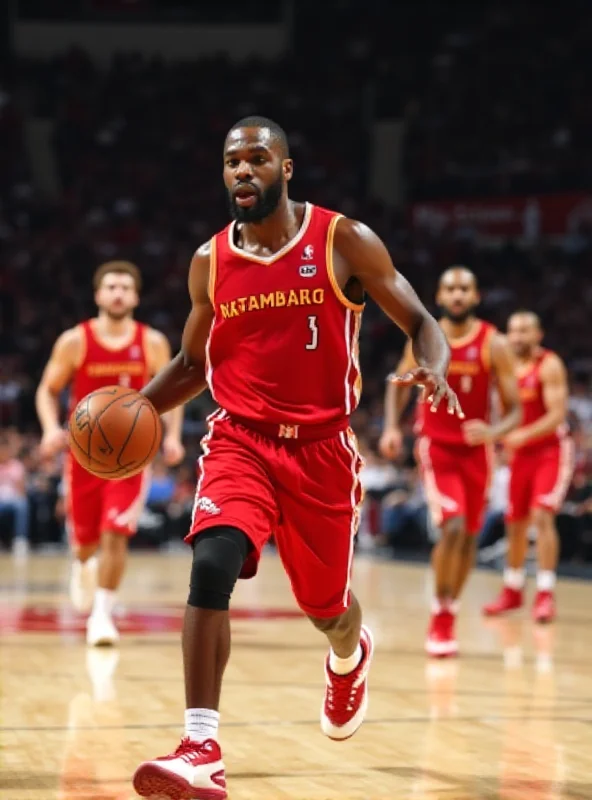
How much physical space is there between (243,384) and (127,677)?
2.55m

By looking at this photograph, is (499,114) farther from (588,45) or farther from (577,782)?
(577,782)

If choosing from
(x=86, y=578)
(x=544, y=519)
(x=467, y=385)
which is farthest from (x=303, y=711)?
(x=544, y=519)

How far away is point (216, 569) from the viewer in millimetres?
3852

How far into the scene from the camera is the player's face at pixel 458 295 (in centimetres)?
785

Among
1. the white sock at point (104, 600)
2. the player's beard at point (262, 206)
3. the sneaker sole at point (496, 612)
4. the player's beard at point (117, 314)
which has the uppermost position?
the player's beard at point (117, 314)

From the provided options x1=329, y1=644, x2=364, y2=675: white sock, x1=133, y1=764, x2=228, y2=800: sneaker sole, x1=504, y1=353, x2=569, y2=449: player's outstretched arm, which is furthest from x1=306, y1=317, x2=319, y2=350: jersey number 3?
x1=504, y1=353, x2=569, y2=449: player's outstretched arm

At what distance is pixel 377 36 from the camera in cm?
2548

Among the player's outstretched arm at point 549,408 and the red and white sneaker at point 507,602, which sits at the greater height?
the player's outstretched arm at point 549,408

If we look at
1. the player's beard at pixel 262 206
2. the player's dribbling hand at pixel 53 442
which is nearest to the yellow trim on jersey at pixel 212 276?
the player's beard at pixel 262 206

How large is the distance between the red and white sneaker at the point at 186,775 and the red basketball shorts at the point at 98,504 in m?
3.93

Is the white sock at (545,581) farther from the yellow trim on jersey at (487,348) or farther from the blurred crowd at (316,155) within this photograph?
the blurred crowd at (316,155)

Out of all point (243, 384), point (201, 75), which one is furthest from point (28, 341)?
point (243, 384)

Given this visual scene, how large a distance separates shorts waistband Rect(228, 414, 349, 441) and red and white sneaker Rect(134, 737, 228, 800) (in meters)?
0.93

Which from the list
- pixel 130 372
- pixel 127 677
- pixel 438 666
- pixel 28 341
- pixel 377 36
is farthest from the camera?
pixel 377 36
